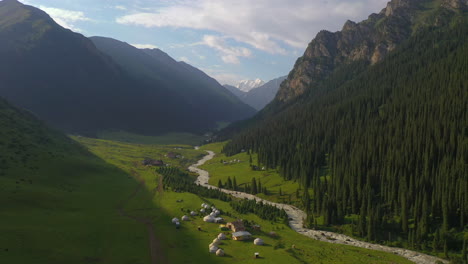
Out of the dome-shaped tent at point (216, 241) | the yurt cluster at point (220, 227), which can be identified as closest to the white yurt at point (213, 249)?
the yurt cluster at point (220, 227)

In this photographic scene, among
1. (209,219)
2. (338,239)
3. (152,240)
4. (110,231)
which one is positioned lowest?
(338,239)

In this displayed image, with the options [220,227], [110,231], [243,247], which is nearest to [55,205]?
[110,231]

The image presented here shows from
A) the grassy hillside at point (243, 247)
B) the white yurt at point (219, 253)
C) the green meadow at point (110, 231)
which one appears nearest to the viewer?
the green meadow at point (110, 231)

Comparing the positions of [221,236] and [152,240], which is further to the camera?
[221,236]

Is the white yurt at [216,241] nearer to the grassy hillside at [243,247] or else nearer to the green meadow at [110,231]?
the grassy hillside at [243,247]

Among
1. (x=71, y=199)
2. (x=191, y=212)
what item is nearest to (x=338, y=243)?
(x=191, y=212)

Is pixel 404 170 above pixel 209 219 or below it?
above

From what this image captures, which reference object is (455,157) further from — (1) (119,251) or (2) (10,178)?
(2) (10,178)

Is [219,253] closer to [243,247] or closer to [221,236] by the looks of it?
[243,247]
